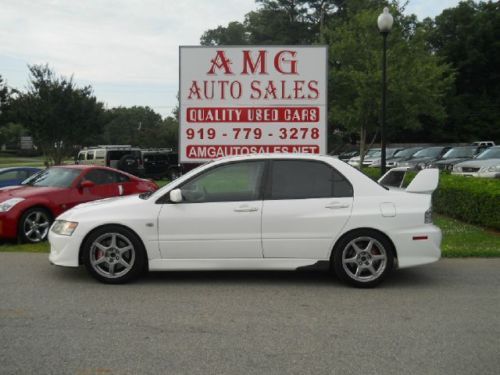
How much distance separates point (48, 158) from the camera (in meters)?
23.3

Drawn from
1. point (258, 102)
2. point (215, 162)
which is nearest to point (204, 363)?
point (215, 162)

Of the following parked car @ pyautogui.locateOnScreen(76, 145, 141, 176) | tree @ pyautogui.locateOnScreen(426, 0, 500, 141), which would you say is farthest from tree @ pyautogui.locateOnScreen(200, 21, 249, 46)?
parked car @ pyautogui.locateOnScreen(76, 145, 141, 176)

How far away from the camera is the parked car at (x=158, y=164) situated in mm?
29641

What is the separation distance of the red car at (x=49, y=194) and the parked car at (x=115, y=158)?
16986mm

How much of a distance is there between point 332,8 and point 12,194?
185 feet

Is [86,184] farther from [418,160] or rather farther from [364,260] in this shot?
[418,160]

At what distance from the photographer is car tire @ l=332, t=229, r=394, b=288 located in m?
6.28

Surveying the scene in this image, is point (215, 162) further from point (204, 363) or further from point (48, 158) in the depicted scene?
point (48, 158)

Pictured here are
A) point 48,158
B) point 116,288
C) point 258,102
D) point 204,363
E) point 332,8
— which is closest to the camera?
point 204,363

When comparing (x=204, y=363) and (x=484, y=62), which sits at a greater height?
(x=484, y=62)

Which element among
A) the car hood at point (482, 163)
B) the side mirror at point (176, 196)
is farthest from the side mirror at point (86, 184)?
the car hood at point (482, 163)

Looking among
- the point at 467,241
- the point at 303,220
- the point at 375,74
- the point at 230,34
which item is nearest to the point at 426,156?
the point at 375,74

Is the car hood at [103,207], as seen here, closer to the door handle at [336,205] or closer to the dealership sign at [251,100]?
the door handle at [336,205]

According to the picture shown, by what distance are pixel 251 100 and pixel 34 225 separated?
16.0 feet
